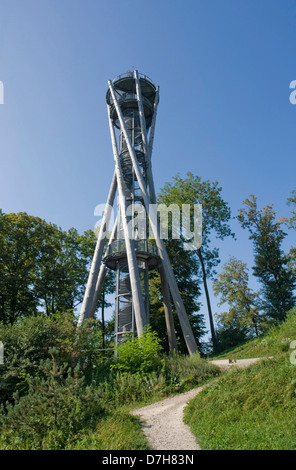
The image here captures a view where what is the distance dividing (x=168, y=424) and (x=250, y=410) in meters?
1.65

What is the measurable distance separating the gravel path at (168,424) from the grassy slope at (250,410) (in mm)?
204

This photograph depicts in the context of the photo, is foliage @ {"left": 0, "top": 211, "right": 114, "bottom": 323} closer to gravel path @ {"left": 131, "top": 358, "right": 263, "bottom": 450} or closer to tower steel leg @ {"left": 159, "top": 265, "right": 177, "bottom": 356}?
tower steel leg @ {"left": 159, "top": 265, "right": 177, "bottom": 356}

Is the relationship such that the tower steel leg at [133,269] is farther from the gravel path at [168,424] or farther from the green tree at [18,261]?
the green tree at [18,261]

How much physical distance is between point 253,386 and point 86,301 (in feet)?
32.3

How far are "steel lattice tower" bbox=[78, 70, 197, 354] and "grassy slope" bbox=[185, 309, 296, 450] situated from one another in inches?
201

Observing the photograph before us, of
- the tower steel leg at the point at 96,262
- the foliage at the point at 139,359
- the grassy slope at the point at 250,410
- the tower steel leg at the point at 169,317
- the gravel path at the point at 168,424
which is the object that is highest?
the tower steel leg at the point at 96,262

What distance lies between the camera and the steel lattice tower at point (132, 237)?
48.9 feet

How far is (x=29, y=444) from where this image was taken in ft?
20.4

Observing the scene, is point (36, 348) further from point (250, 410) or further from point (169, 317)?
point (169, 317)

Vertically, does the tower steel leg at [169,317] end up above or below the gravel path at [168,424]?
above

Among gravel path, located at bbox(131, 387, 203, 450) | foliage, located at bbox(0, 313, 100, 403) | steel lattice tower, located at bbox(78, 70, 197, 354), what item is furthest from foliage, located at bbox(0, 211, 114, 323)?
gravel path, located at bbox(131, 387, 203, 450)

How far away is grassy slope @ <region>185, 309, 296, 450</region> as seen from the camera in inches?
220

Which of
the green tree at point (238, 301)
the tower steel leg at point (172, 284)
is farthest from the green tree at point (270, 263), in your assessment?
the tower steel leg at point (172, 284)

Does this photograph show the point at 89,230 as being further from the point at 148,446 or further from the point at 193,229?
the point at 148,446
